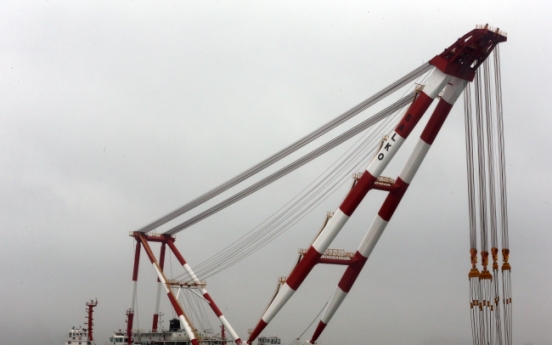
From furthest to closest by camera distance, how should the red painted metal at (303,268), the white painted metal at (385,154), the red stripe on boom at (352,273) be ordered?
1. the red stripe on boom at (352,273)
2. the red painted metal at (303,268)
3. the white painted metal at (385,154)

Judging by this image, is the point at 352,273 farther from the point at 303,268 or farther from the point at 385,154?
the point at 385,154

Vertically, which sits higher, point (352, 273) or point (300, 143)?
point (300, 143)

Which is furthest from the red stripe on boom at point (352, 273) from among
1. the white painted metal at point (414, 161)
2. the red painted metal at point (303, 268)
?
the white painted metal at point (414, 161)

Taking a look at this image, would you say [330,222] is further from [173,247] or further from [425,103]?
[173,247]

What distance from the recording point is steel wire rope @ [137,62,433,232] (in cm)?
5319

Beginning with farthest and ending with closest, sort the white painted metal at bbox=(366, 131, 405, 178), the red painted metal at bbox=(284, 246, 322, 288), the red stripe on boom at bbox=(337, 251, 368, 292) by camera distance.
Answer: the red stripe on boom at bbox=(337, 251, 368, 292), the red painted metal at bbox=(284, 246, 322, 288), the white painted metal at bbox=(366, 131, 405, 178)

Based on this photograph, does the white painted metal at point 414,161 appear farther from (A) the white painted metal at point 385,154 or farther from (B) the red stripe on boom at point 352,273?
(B) the red stripe on boom at point 352,273

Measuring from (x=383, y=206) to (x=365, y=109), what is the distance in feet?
26.7

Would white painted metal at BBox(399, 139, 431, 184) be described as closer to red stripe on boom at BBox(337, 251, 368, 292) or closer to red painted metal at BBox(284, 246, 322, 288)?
red stripe on boom at BBox(337, 251, 368, 292)

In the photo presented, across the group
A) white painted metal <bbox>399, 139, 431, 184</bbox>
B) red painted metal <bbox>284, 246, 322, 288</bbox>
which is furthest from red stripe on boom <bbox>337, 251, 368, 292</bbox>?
white painted metal <bbox>399, 139, 431, 184</bbox>

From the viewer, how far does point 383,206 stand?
183 ft

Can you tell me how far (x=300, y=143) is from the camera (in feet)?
193

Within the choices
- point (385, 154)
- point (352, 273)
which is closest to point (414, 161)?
point (385, 154)

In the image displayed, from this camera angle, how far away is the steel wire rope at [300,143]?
2094 inches
